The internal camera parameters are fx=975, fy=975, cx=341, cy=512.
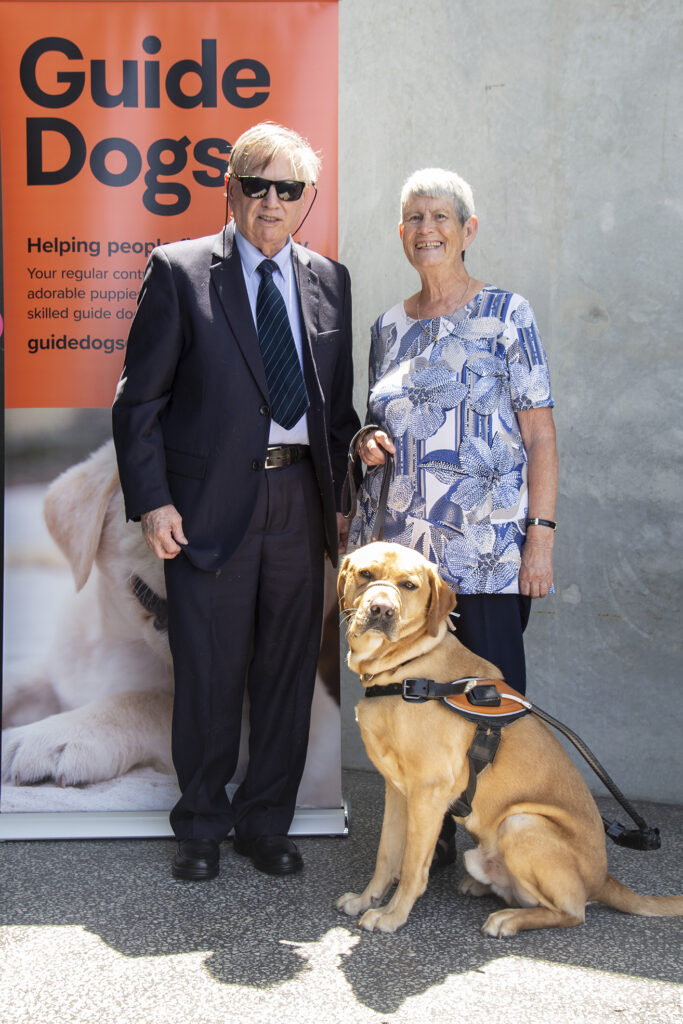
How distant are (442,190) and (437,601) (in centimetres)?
130

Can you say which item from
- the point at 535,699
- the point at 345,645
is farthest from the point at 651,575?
the point at 345,645

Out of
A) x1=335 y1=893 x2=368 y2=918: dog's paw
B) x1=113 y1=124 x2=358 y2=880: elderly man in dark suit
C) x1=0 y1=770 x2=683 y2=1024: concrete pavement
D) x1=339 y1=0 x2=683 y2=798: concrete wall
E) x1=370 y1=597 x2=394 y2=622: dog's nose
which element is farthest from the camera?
x1=339 y1=0 x2=683 y2=798: concrete wall

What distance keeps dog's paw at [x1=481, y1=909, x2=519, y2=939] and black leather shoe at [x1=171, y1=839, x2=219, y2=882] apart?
3.05ft

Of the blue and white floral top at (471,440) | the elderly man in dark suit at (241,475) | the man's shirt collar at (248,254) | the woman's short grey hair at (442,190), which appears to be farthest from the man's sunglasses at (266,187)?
the blue and white floral top at (471,440)

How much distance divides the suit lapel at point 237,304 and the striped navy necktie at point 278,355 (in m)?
0.03

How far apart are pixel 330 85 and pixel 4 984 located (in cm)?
308

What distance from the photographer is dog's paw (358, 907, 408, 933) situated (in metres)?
2.78

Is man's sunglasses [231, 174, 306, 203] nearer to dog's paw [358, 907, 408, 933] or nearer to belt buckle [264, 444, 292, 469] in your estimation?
belt buckle [264, 444, 292, 469]

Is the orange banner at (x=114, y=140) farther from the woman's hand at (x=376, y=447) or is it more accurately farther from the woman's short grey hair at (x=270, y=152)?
the woman's hand at (x=376, y=447)

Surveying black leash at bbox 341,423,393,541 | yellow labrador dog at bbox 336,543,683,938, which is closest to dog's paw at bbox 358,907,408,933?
yellow labrador dog at bbox 336,543,683,938

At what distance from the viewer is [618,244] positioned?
13.2 ft

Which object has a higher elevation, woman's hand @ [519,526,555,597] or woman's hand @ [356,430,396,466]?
woman's hand @ [356,430,396,466]

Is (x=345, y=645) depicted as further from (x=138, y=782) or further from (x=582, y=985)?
(x=582, y=985)

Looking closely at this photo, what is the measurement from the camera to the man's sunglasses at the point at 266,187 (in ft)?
10.3
